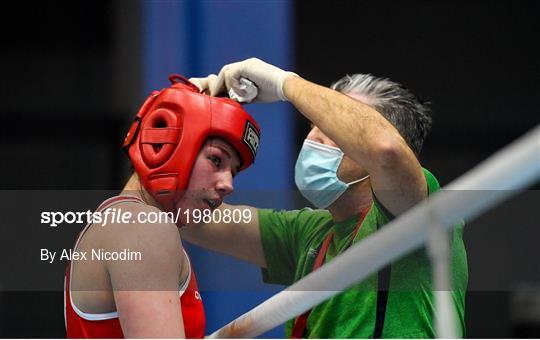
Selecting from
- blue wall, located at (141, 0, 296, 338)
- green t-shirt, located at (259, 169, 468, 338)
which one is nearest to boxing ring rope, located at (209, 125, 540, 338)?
green t-shirt, located at (259, 169, 468, 338)

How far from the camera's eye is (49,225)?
8.06 ft

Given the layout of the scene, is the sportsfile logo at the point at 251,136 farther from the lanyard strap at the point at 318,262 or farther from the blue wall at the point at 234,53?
the blue wall at the point at 234,53

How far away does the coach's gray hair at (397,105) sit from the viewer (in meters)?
2.50

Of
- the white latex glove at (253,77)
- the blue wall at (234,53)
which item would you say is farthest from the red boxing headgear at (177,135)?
the blue wall at (234,53)

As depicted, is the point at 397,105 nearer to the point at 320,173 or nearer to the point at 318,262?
the point at 320,173

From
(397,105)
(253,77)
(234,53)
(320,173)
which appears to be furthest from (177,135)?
(234,53)

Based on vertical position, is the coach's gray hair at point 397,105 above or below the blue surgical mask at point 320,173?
above

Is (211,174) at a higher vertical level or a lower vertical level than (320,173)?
higher

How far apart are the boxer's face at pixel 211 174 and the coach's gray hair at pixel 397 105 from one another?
46 centimetres

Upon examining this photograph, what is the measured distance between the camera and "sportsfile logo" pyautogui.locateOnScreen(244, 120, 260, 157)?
221 centimetres

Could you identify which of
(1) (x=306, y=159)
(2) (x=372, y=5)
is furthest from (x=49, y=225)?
(2) (x=372, y=5)

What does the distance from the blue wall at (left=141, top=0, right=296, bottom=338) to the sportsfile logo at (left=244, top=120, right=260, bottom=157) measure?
0.59 meters

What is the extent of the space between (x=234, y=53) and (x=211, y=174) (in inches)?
36.6

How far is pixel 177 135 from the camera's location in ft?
7.09
